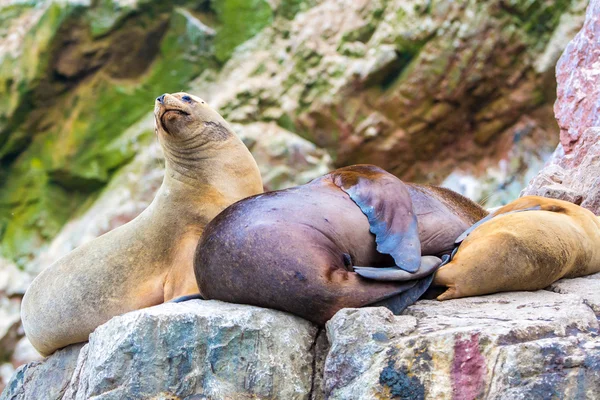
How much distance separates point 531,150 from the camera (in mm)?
10703

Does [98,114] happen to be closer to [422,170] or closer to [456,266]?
[422,170]

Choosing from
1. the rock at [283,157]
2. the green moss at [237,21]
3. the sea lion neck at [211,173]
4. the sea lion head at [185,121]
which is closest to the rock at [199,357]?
the sea lion neck at [211,173]

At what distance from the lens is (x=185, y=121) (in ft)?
16.9

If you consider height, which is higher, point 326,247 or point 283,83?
point 326,247

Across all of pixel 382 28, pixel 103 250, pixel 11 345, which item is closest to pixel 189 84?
pixel 382 28

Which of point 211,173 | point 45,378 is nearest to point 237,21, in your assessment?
point 211,173

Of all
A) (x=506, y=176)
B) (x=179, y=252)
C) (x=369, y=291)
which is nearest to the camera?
(x=369, y=291)

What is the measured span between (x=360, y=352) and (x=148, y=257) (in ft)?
6.92

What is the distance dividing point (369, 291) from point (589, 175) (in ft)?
7.44

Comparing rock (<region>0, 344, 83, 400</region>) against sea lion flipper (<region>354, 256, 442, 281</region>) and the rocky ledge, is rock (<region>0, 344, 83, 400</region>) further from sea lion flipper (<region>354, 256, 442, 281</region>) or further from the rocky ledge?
sea lion flipper (<region>354, 256, 442, 281</region>)

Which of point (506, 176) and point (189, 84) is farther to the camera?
point (189, 84)

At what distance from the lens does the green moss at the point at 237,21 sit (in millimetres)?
12188

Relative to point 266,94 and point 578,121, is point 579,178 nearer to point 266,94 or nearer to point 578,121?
point 578,121

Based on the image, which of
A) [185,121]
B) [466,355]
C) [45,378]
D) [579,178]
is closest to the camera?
[466,355]
